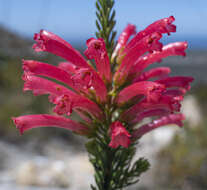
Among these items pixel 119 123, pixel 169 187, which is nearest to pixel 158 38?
pixel 119 123

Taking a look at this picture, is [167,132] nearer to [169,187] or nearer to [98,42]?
[169,187]

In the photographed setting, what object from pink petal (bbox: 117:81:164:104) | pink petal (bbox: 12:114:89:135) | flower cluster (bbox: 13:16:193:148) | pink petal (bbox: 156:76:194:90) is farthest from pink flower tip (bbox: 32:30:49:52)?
pink petal (bbox: 156:76:194:90)

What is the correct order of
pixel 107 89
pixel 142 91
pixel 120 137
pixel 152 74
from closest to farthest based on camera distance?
pixel 120 137
pixel 142 91
pixel 107 89
pixel 152 74

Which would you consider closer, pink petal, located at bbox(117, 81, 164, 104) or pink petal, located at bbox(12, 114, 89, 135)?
pink petal, located at bbox(117, 81, 164, 104)

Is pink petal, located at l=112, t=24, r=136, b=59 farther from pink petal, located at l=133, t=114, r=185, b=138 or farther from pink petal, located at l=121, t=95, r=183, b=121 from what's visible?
pink petal, located at l=133, t=114, r=185, b=138

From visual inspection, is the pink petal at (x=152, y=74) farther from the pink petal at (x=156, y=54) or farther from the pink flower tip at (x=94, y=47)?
the pink flower tip at (x=94, y=47)

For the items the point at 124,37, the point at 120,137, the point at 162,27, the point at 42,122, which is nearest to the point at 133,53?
the point at 162,27

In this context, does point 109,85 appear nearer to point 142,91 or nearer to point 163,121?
point 142,91
